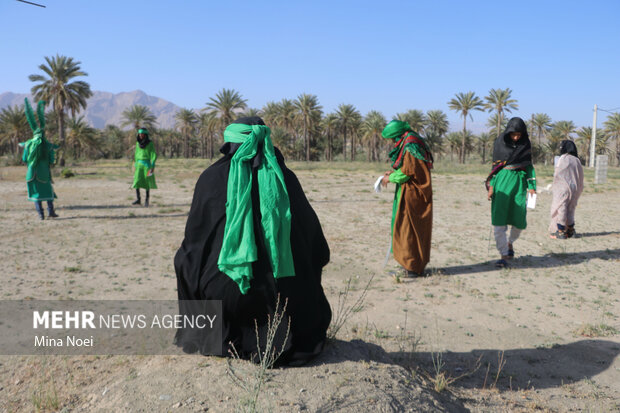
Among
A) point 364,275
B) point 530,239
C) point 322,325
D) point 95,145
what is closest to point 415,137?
point 364,275

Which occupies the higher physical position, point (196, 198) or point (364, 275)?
point (196, 198)

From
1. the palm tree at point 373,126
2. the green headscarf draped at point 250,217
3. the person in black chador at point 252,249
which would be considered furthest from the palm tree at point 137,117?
the green headscarf draped at point 250,217

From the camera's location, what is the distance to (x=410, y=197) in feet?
19.5

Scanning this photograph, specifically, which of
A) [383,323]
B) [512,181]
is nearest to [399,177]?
[512,181]

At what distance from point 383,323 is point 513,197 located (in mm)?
3129

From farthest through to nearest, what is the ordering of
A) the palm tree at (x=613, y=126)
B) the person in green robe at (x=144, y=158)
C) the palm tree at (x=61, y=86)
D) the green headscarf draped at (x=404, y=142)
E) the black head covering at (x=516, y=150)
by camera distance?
the palm tree at (x=613, y=126)
the palm tree at (x=61, y=86)
the person in green robe at (x=144, y=158)
the black head covering at (x=516, y=150)
the green headscarf draped at (x=404, y=142)

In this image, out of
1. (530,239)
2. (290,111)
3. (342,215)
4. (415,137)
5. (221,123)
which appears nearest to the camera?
(415,137)

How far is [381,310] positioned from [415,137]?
7.19 ft

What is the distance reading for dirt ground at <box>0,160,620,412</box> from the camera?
2.78 metres

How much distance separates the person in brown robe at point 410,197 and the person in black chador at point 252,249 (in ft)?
10.1

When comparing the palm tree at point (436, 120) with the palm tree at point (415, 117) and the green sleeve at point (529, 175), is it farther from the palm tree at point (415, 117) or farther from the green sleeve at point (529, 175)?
the green sleeve at point (529, 175)

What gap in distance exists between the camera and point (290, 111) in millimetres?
58750

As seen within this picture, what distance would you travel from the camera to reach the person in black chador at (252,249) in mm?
2834

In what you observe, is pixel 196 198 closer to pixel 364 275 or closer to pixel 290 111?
pixel 364 275
